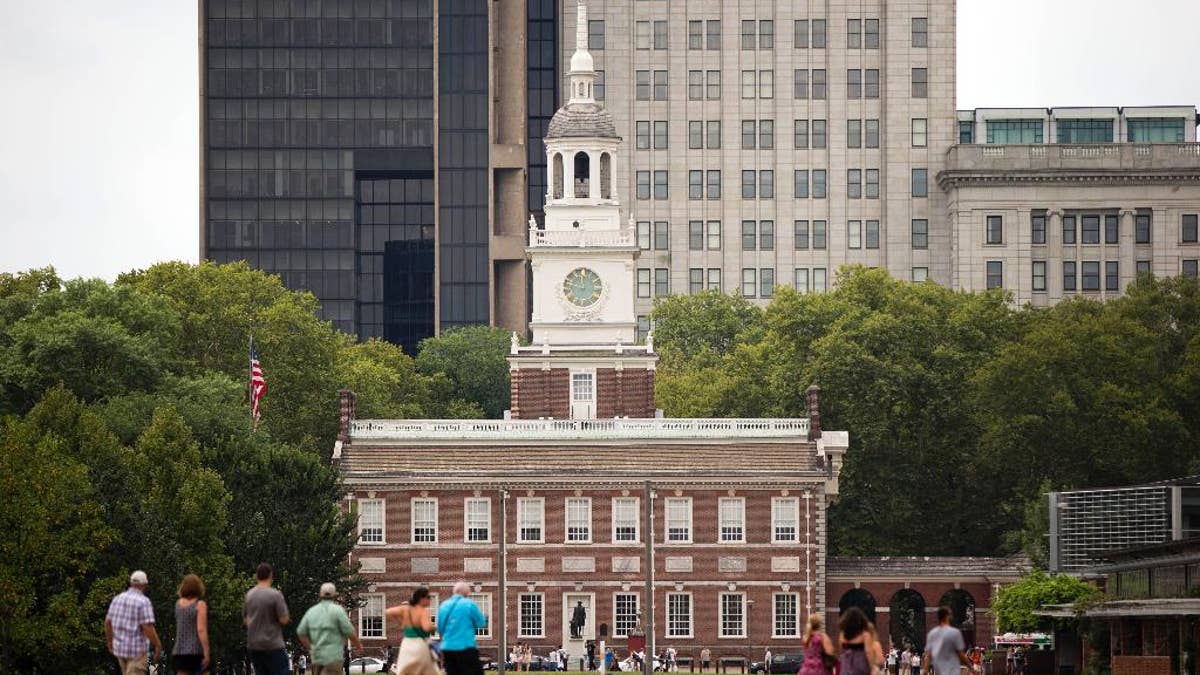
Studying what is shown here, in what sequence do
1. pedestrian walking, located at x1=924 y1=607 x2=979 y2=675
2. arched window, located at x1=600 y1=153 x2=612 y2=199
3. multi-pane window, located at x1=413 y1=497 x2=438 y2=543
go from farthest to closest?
arched window, located at x1=600 y1=153 x2=612 y2=199 < multi-pane window, located at x1=413 y1=497 x2=438 y2=543 < pedestrian walking, located at x1=924 y1=607 x2=979 y2=675

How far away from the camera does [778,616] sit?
385ft

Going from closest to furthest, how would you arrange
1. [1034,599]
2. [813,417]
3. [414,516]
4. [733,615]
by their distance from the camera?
[1034,599] → [414,516] → [733,615] → [813,417]

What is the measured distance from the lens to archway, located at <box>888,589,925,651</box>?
443ft

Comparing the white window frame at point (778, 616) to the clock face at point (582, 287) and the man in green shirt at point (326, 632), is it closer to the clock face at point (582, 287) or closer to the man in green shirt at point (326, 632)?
the clock face at point (582, 287)

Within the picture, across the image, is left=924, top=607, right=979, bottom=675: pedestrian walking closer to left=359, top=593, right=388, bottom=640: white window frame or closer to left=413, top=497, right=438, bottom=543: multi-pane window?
left=359, top=593, right=388, bottom=640: white window frame

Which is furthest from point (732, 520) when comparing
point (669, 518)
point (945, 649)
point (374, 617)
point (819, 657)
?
point (819, 657)

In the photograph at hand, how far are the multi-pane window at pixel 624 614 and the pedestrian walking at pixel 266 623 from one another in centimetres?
6829

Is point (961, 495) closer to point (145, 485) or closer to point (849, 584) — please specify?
point (849, 584)

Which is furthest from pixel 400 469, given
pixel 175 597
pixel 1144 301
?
pixel 1144 301

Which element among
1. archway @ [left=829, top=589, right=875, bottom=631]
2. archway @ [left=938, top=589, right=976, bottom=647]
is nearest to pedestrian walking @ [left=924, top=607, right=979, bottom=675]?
archway @ [left=829, top=589, right=875, bottom=631]

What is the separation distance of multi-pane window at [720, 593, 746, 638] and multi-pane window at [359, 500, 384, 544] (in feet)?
42.6

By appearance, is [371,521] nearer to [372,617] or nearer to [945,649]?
[372,617]

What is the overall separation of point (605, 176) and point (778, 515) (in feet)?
53.7

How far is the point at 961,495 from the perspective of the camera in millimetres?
132375
